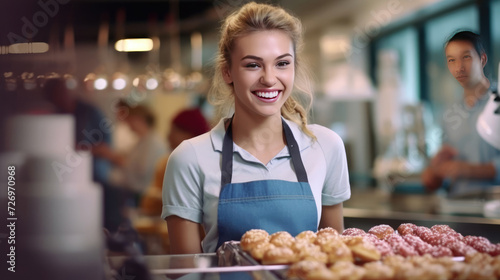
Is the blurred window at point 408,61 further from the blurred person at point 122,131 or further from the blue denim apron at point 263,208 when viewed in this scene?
the blue denim apron at point 263,208

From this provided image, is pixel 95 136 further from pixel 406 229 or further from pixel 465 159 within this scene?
pixel 406 229

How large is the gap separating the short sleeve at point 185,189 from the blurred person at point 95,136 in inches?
67.8

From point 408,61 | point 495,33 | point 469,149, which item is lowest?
point 469,149

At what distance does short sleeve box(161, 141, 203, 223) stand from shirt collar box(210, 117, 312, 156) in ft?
0.27

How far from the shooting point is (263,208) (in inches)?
72.6

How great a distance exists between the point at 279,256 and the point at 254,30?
2.64 feet

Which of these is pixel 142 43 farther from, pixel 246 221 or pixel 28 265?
pixel 246 221

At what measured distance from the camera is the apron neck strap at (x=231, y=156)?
1.92 metres

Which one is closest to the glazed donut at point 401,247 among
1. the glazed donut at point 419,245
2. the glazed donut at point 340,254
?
the glazed donut at point 419,245

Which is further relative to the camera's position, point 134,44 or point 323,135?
point 134,44

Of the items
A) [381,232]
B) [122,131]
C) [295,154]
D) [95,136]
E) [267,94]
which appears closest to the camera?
[381,232]

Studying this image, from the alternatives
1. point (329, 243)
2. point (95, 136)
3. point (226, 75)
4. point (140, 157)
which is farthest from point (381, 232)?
point (140, 157)

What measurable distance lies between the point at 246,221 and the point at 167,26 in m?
6.70

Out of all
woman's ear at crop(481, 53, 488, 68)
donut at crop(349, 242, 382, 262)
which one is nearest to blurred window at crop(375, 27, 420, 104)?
woman's ear at crop(481, 53, 488, 68)
